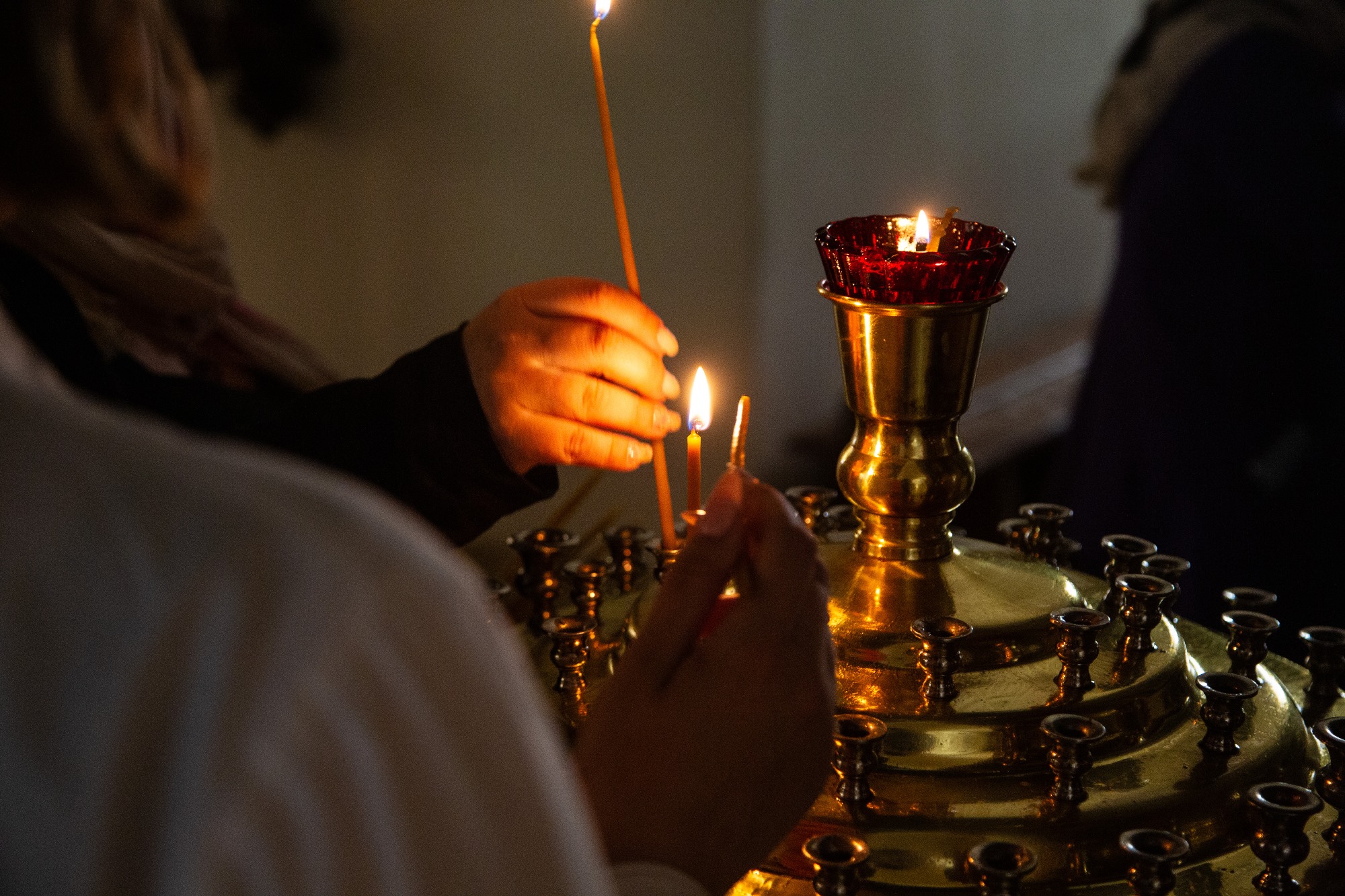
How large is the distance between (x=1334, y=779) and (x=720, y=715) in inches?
13.7

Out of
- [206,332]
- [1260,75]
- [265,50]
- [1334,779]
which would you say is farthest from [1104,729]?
[265,50]

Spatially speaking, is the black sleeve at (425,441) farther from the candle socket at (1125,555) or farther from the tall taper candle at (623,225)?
the candle socket at (1125,555)

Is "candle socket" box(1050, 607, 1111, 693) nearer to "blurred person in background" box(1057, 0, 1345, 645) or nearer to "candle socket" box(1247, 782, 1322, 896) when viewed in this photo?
"candle socket" box(1247, 782, 1322, 896)

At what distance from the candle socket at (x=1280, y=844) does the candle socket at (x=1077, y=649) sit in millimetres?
110

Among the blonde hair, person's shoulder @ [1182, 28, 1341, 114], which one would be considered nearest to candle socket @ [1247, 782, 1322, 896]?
the blonde hair

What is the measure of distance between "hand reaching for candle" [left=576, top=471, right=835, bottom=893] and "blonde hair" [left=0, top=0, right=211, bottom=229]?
0.27 m

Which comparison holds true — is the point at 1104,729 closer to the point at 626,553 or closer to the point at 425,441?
the point at 626,553

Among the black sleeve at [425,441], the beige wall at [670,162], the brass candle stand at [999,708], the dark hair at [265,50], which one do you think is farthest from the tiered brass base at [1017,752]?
the dark hair at [265,50]

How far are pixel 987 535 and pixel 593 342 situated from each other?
7.02ft

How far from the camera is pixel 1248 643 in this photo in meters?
0.76

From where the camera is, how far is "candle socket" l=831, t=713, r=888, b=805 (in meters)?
0.61

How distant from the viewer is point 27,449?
32 centimetres

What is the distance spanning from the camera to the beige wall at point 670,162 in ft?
7.42

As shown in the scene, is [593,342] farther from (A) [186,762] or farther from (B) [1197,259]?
(B) [1197,259]
